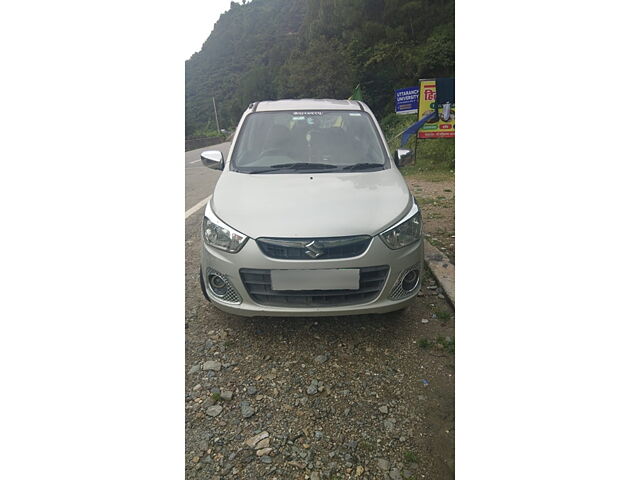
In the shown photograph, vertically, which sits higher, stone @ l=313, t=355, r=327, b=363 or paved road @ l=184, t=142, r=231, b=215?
stone @ l=313, t=355, r=327, b=363

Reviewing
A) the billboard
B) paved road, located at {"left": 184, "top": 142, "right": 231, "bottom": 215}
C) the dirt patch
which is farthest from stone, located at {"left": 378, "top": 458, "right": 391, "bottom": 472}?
the billboard

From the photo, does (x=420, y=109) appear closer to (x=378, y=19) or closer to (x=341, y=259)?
(x=341, y=259)

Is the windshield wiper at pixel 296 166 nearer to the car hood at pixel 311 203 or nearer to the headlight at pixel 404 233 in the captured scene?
the car hood at pixel 311 203

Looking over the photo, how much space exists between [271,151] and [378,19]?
2280 cm

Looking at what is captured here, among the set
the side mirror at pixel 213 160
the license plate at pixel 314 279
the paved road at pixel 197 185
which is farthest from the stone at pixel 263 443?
the paved road at pixel 197 185

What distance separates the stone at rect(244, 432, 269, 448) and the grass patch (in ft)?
1.95

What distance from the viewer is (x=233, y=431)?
1.50 meters

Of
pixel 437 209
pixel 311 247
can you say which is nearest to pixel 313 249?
pixel 311 247

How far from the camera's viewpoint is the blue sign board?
8727 mm

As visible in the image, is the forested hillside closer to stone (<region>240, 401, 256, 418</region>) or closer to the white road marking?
the white road marking

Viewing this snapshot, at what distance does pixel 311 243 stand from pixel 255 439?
0.93m

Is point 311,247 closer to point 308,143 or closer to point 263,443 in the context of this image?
point 263,443

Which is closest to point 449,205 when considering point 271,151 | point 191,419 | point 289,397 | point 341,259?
point 271,151

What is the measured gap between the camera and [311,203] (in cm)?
195
